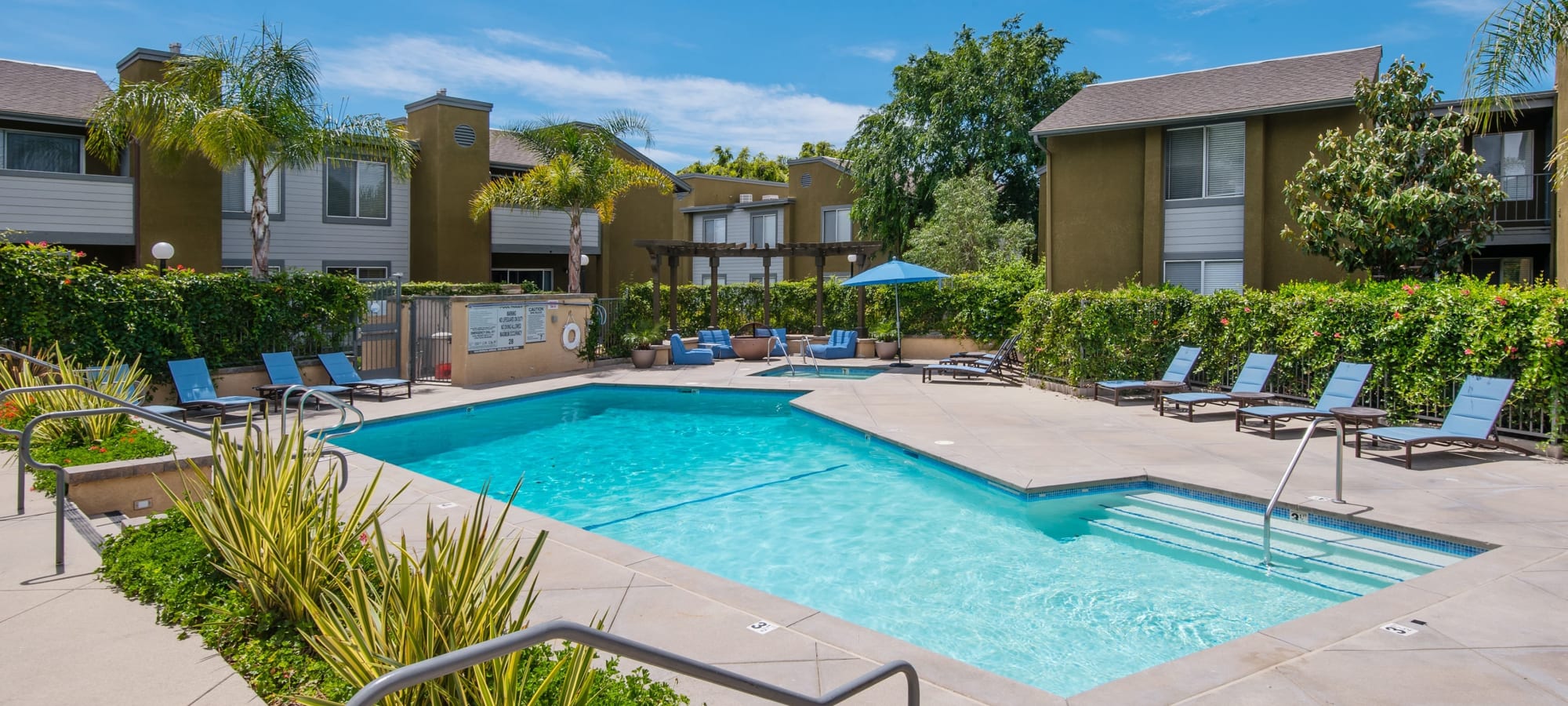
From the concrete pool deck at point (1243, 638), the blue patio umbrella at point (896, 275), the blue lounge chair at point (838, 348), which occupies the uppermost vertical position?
the blue patio umbrella at point (896, 275)

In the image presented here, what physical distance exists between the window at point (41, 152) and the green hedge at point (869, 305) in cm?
1190

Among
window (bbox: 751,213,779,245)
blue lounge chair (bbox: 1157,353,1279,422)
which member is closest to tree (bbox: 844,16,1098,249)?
window (bbox: 751,213,779,245)

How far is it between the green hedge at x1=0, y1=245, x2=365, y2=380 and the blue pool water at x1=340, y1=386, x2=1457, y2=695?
11.0ft

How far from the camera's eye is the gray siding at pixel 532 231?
26.2m

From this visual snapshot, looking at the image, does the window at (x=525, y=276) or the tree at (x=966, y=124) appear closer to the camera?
the window at (x=525, y=276)

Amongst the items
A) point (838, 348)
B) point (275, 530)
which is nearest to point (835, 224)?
point (838, 348)

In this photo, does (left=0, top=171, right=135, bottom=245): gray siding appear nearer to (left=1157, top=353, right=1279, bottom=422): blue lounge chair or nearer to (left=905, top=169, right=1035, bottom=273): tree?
(left=905, top=169, right=1035, bottom=273): tree

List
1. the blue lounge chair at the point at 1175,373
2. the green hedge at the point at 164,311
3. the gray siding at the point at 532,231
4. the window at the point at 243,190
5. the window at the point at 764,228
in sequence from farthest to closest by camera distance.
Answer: the window at the point at 764,228
the gray siding at the point at 532,231
the window at the point at 243,190
the blue lounge chair at the point at 1175,373
the green hedge at the point at 164,311

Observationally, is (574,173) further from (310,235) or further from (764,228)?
(764,228)

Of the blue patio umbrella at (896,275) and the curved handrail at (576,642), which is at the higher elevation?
the blue patio umbrella at (896,275)

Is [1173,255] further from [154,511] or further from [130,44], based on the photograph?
[130,44]

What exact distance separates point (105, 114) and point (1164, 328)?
62.5 ft

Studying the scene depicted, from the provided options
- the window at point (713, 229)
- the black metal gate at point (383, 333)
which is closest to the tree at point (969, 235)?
the window at point (713, 229)

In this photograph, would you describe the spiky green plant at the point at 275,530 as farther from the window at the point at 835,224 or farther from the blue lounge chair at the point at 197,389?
the window at the point at 835,224
